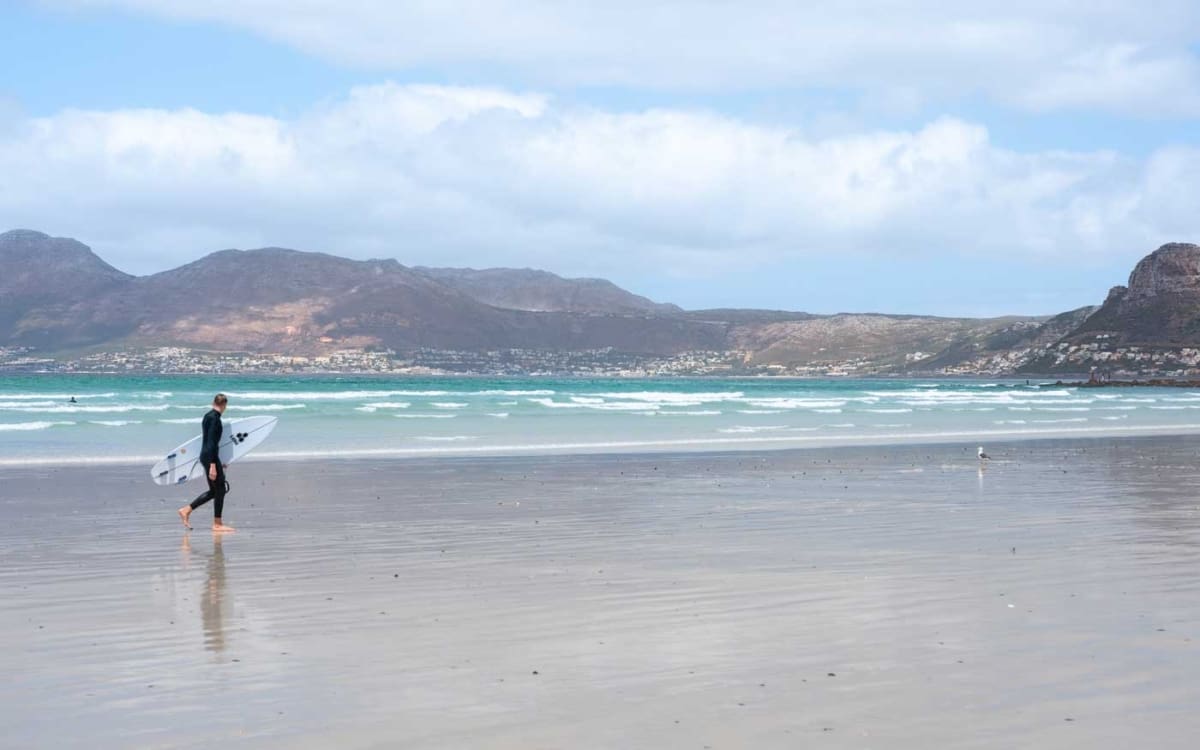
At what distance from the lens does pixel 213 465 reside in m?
15.1

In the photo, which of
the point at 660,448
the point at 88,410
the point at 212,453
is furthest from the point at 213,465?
the point at 88,410

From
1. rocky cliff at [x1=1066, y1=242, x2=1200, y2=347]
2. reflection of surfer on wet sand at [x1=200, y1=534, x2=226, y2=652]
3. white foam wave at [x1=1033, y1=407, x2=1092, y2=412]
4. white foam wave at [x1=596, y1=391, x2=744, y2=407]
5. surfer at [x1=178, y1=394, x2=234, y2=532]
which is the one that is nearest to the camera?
reflection of surfer on wet sand at [x1=200, y1=534, x2=226, y2=652]

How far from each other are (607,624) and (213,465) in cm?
798

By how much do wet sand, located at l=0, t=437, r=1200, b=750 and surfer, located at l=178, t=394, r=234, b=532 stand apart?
376 mm

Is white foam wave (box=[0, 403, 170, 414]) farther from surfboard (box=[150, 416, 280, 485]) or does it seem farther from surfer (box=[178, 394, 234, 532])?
surfer (box=[178, 394, 234, 532])

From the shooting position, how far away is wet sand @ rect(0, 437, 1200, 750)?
626cm

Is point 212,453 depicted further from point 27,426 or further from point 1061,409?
point 1061,409

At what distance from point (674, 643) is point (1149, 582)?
439cm

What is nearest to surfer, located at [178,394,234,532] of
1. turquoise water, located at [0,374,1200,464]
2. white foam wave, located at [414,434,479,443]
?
turquoise water, located at [0,374,1200,464]

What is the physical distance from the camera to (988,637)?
Answer: 8039 mm

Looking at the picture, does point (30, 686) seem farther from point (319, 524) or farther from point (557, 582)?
point (319, 524)

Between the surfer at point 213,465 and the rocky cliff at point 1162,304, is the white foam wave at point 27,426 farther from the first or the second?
the rocky cliff at point 1162,304

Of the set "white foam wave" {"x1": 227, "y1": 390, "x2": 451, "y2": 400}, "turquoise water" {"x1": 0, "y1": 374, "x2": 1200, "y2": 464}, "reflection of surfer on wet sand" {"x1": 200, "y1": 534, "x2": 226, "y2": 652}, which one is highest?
"reflection of surfer on wet sand" {"x1": 200, "y1": 534, "x2": 226, "y2": 652}

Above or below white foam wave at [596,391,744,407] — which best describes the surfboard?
above
